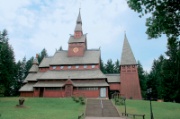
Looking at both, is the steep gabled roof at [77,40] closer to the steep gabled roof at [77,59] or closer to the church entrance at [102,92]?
the steep gabled roof at [77,59]

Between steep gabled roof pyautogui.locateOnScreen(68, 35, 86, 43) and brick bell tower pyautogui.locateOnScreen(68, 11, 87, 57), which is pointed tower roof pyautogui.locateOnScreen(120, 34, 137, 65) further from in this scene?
steep gabled roof pyautogui.locateOnScreen(68, 35, 86, 43)

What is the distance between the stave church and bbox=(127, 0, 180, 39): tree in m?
Result: 27.2

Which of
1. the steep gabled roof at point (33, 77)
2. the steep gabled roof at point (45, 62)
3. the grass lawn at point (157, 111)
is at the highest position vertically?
the steep gabled roof at point (45, 62)

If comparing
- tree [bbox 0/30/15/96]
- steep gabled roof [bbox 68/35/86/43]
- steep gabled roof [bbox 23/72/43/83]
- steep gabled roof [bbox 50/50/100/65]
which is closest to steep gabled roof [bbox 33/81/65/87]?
steep gabled roof [bbox 23/72/43/83]

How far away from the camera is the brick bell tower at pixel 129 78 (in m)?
43.7

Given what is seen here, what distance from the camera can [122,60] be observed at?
153 ft

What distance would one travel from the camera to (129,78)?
4478 cm

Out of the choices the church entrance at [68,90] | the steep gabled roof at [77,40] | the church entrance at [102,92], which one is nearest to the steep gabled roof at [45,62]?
the steep gabled roof at [77,40]

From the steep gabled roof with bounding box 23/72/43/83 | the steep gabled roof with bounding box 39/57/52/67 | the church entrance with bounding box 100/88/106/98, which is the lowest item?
the church entrance with bounding box 100/88/106/98

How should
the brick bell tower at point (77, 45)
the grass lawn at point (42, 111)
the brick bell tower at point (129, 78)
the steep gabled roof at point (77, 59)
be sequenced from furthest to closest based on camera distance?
the brick bell tower at point (77, 45) → the steep gabled roof at point (77, 59) → the brick bell tower at point (129, 78) → the grass lawn at point (42, 111)

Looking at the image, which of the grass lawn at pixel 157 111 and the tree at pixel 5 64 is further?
the tree at pixel 5 64

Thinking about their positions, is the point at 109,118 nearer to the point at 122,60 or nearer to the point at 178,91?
the point at 122,60

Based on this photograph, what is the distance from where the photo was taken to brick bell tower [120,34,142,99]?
143ft

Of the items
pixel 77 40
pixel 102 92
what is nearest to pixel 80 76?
pixel 102 92
